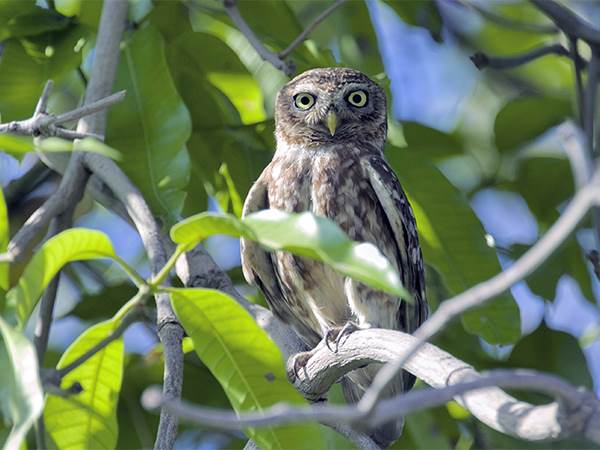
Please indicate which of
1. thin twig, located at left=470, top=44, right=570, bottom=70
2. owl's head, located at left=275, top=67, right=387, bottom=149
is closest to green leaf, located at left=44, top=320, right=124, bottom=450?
owl's head, located at left=275, top=67, right=387, bottom=149

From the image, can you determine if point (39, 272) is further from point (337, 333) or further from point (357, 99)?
point (357, 99)

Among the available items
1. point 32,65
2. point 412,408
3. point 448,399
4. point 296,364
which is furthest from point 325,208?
point 412,408

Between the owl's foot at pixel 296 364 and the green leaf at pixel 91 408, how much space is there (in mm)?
687

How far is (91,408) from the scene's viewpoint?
2711 millimetres

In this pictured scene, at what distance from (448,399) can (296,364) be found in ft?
5.80

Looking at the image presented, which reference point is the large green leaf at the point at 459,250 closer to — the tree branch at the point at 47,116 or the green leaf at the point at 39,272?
the tree branch at the point at 47,116

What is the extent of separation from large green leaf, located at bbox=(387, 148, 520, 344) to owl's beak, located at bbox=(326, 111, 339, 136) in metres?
0.58

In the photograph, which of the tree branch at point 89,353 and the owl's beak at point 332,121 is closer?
the tree branch at point 89,353

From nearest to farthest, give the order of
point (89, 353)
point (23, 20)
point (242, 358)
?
point (89, 353) → point (242, 358) → point (23, 20)

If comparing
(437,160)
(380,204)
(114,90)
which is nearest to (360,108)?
(437,160)

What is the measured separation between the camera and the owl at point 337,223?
13.2ft

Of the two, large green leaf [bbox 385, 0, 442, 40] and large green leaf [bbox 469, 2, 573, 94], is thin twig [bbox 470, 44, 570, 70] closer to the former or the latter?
large green leaf [bbox 385, 0, 442, 40]

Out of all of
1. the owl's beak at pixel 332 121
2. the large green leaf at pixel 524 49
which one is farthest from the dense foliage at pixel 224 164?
the large green leaf at pixel 524 49

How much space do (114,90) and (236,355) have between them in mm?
1621
